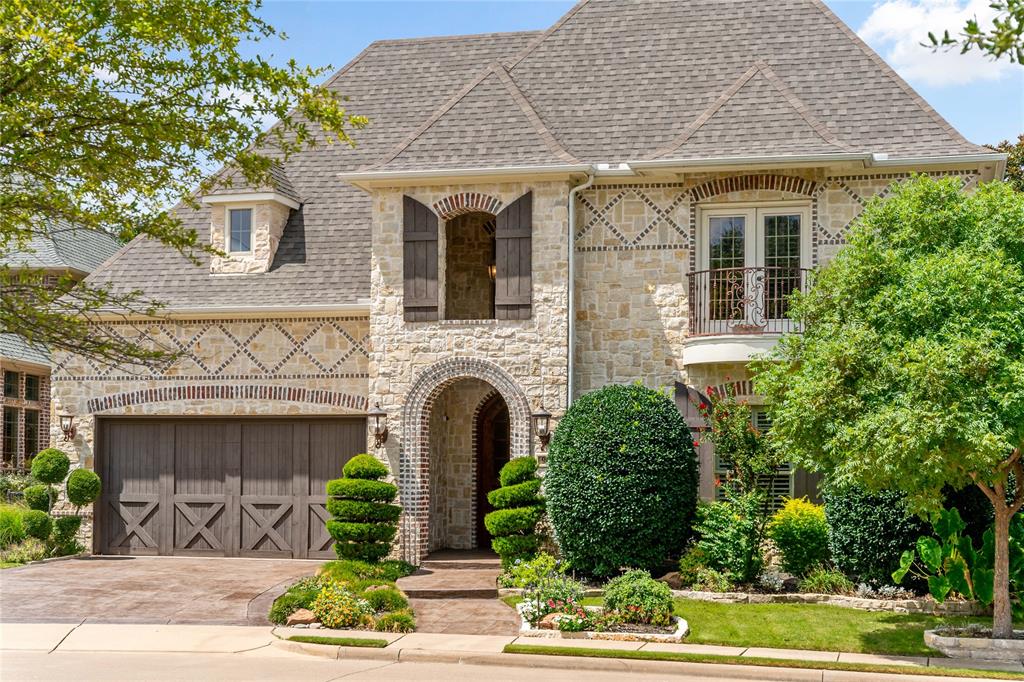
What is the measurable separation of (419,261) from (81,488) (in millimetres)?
6777

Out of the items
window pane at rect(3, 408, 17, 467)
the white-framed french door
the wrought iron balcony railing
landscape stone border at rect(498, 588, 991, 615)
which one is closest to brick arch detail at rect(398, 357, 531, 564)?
landscape stone border at rect(498, 588, 991, 615)

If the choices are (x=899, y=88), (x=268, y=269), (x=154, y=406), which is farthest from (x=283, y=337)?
(x=899, y=88)

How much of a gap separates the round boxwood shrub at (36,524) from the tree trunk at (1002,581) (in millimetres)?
14084

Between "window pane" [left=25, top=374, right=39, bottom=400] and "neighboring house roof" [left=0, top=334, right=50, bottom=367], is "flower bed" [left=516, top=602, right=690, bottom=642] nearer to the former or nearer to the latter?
"neighboring house roof" [left=0, top=334, right=50, bottom=367]

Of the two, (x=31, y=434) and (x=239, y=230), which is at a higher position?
(x=239, y=230)

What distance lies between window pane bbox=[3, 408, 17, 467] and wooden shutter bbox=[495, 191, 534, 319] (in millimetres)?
12702

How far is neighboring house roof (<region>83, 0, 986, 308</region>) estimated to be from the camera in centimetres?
1744

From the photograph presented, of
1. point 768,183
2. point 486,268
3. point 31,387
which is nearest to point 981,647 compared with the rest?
point 768,183

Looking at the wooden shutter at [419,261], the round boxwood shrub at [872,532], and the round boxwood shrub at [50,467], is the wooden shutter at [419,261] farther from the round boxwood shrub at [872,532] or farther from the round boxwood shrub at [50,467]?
the round boxwood shrub at [872,532]

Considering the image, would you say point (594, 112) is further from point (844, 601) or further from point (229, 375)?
point (844, 601)

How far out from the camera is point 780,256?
17312 millimetres

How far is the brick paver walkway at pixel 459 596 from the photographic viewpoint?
1362cm

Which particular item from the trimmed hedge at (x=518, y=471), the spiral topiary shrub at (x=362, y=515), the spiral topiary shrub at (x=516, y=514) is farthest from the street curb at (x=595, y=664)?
the trimmed hedge at (x=518, y=471)

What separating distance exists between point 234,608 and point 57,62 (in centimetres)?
733
